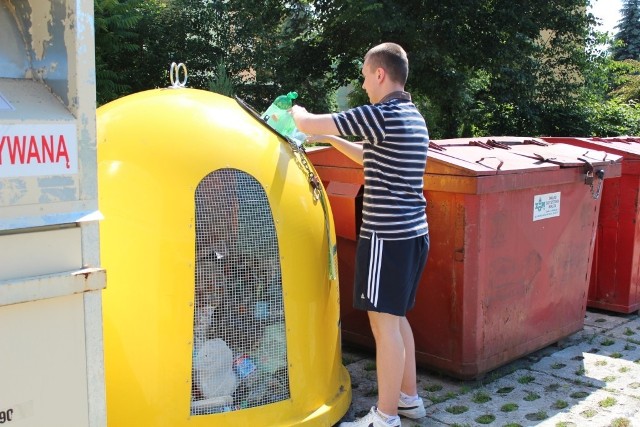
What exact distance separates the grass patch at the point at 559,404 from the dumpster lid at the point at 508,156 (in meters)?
1.40

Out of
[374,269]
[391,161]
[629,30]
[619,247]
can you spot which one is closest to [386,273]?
[374,269]

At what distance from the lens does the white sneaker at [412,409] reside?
3.64 meters

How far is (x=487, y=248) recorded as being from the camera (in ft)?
13.1

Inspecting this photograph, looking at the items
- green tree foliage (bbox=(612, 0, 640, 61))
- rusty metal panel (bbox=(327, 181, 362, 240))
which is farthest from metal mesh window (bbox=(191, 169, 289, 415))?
green tree foliage (bbox=(612, 0, 640, 61))

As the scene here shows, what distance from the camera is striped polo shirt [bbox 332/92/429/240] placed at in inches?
123

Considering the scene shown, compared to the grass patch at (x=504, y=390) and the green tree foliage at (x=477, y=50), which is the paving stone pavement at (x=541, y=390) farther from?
the green tree foliage at (x=477, y=50)

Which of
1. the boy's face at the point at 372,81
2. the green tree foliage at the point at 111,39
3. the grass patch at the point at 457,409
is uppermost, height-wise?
the green tree foliage at the point at 111,39

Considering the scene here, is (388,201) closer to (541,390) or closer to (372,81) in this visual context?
(372,81)

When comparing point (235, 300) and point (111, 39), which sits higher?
point (111, 39)

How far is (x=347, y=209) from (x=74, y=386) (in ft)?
7.68

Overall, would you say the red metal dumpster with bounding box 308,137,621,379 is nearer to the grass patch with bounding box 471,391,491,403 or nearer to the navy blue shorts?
the grass patch with bounding box 471,391,491,403

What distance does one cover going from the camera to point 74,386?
6.82ft

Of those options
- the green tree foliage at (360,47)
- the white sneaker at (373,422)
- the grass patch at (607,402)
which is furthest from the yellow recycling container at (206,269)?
the green tree foliage at (360,47)

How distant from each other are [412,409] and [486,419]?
0.42 meters
